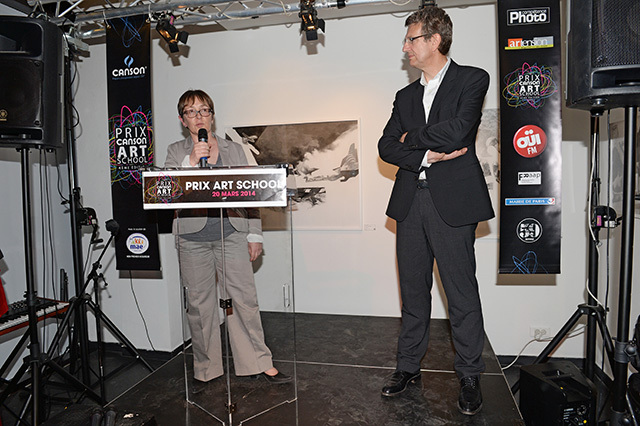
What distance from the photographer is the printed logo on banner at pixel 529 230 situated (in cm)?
289

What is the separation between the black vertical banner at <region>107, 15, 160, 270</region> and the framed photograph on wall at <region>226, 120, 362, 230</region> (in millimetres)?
943

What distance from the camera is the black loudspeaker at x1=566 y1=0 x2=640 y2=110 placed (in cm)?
173

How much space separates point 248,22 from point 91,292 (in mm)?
2949

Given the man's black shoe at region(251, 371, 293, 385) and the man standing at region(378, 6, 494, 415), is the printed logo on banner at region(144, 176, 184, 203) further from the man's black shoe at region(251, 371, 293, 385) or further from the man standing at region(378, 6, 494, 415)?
the man standing at region(378, 6, 494, 415)

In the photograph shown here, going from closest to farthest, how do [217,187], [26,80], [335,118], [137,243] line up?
[217,187], [26,80], [137,243], [335,118]

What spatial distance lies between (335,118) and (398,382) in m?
2.34

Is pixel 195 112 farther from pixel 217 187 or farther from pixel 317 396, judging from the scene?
pixel 317 396

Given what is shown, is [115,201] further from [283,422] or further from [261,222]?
[283,422]

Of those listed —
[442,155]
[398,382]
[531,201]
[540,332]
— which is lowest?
[540,332]

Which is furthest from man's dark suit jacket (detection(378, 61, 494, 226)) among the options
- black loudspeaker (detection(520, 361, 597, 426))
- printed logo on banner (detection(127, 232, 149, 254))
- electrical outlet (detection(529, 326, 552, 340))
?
printed logo on banner (detection(127, 232, 149, 254))

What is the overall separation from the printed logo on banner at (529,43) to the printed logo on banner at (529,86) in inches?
4.6

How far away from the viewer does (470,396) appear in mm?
2227

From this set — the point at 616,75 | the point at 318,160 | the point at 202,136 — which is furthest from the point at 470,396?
the point at 318,160

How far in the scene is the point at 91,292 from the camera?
13.9ft
